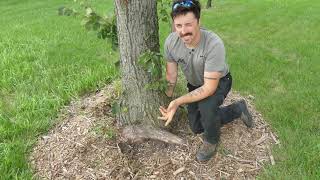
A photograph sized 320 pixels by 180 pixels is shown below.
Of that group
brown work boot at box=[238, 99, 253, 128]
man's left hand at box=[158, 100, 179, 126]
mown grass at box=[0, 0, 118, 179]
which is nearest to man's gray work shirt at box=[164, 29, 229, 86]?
man's left hand at box=[158, 100, 179, 126]

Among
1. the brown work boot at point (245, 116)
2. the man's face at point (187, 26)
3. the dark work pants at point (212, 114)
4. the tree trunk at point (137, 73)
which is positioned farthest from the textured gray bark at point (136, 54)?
the brown work boot at point (245, 116)

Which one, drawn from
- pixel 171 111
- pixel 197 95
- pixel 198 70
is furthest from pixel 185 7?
pixel 171 111

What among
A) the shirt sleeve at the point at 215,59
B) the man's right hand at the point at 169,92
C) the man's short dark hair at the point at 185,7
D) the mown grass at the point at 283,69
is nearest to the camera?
the man's short dark hair at the point at 185,7

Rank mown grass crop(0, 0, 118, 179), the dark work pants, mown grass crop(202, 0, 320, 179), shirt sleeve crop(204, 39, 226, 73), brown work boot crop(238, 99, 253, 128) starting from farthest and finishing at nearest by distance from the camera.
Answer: mown grass crop(0, 0, 118, 179) → brown work boot crop(238, 99, 253, 128) → mown grass crop(202, 0, 320, 179) → the dark work pants → shirt sleeve crop(204, 39, 226, 73)

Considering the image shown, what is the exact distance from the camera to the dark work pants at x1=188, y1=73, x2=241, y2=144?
14.4ft

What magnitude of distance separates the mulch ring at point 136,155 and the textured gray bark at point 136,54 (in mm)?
275

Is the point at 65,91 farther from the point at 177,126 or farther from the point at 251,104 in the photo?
the point at 251,104

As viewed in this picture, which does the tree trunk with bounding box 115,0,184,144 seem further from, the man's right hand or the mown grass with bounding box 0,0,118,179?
the mown grass with bounding box 0,0,118,179

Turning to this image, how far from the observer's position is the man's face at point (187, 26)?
13.4 feet

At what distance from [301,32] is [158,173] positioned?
21.5 ft

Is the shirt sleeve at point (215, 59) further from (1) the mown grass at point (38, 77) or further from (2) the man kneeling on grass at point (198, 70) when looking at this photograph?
A: (1) the mown grass at point (38, 77)

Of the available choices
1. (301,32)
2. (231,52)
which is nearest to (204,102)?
(231,52)

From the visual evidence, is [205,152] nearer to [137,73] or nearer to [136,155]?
[136,155]

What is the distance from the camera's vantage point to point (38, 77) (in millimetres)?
7059
